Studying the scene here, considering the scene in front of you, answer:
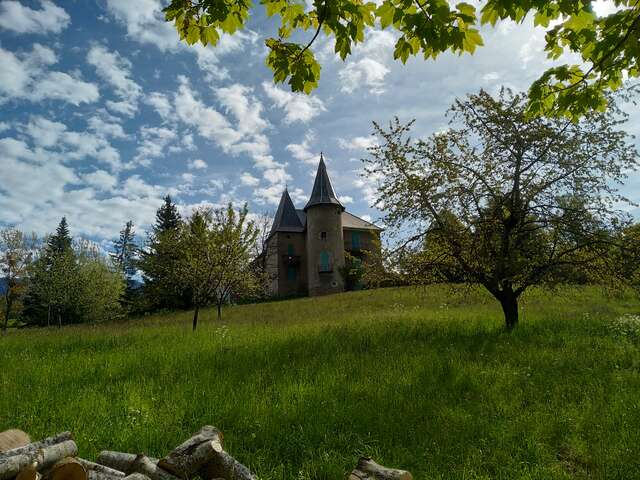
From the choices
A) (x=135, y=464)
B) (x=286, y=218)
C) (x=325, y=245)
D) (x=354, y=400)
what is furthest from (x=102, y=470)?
(x=286, y=218)

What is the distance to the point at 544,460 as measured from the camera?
13.8 feet

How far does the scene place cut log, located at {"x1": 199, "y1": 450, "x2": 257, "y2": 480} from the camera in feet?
10.9

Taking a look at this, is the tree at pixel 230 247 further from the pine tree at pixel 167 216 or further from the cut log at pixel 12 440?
the pine tree at pixel 167 216

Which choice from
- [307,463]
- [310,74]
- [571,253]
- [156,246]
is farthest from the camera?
[156,246]

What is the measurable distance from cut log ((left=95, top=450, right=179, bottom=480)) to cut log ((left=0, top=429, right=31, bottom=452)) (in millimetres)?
793

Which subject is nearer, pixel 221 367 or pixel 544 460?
pixel 544 460

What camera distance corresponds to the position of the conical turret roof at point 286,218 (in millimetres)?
46656

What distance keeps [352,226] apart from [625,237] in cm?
3695

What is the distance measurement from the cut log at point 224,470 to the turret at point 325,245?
123 ft

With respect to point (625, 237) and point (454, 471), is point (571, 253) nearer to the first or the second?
point (625, 237)

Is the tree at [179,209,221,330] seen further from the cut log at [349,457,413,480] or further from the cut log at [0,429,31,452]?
the cut log at [349,457,413,480]

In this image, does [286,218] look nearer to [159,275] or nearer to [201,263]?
[159,275]

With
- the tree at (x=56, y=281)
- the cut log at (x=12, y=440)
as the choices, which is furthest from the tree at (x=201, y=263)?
the tree at (x=56, y=281)

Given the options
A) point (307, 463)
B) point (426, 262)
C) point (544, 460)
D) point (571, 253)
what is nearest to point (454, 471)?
point (544, 460)
